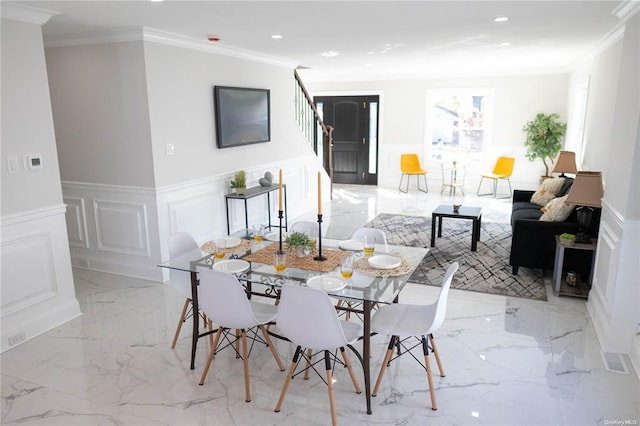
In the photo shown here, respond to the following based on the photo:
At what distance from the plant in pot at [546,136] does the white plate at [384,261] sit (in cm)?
599

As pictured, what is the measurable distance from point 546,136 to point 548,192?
8.12 feet

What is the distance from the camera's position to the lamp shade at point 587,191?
3.96m

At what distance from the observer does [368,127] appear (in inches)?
394

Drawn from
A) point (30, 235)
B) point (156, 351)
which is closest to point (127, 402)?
point (156, 351)

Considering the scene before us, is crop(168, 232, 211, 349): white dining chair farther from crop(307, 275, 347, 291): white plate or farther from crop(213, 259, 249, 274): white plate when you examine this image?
crop(307, 275, 347, 291): white plate

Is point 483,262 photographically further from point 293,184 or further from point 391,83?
point 391,83

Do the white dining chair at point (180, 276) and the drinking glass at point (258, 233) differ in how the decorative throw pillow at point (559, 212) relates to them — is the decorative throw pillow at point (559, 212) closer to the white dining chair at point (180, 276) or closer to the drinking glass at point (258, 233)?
the drinking glass at point (258, 233)

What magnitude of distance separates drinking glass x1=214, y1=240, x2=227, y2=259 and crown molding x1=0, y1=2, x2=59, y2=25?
214 centimetres

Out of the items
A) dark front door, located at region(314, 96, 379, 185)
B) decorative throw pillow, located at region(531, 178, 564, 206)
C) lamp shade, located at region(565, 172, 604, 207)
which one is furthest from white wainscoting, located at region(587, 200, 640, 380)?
dark front door, located at region(314, 96, 379, 185)

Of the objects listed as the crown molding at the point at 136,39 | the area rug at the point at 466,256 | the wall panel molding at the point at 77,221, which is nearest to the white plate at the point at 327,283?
the area rug at the point at 466,256

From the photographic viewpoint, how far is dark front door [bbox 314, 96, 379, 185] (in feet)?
32.7

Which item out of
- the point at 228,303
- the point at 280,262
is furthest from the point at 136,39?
the point at 228,303

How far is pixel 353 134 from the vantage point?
1016cm

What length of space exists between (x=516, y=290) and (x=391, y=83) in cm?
619
